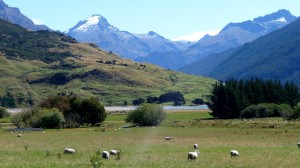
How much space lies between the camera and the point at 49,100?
461 feet

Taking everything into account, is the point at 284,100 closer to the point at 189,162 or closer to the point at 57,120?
the point at 57,120

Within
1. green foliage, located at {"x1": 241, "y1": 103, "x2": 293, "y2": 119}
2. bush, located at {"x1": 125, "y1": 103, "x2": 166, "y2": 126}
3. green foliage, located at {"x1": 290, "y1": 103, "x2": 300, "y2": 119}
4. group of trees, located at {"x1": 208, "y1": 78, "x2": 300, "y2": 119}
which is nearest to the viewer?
green foliage, located at {"x1": 290, "y1": 103, "x2": 300, "y2": 119}

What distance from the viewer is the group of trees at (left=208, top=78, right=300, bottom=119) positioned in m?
153

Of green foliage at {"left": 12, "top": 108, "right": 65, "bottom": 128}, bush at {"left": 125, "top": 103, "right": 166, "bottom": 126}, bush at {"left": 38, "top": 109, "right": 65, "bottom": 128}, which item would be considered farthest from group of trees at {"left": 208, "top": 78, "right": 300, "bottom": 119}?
green foliage at {"left": 12, "top": 108, "right": 65, "bottom": 128}

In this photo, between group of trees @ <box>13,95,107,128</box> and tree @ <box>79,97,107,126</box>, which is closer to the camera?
group of trees @ <box>13,95,107,128</box>

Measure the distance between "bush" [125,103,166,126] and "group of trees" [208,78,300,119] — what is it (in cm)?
3236

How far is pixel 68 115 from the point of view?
5172 inches

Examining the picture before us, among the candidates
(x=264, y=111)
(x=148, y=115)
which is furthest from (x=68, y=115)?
(x=264, y=111)

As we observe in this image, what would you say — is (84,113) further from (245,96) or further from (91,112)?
(245,96)

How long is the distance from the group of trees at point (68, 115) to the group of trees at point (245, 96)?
145ft

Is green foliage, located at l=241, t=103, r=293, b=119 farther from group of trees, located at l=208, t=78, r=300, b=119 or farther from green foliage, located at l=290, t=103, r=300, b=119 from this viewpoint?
green foliage, located at l=290, t=103, r=300, b=119

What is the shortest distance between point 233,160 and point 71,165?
1464 cm

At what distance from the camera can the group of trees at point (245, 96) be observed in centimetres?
15275

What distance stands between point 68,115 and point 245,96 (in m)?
62.4
